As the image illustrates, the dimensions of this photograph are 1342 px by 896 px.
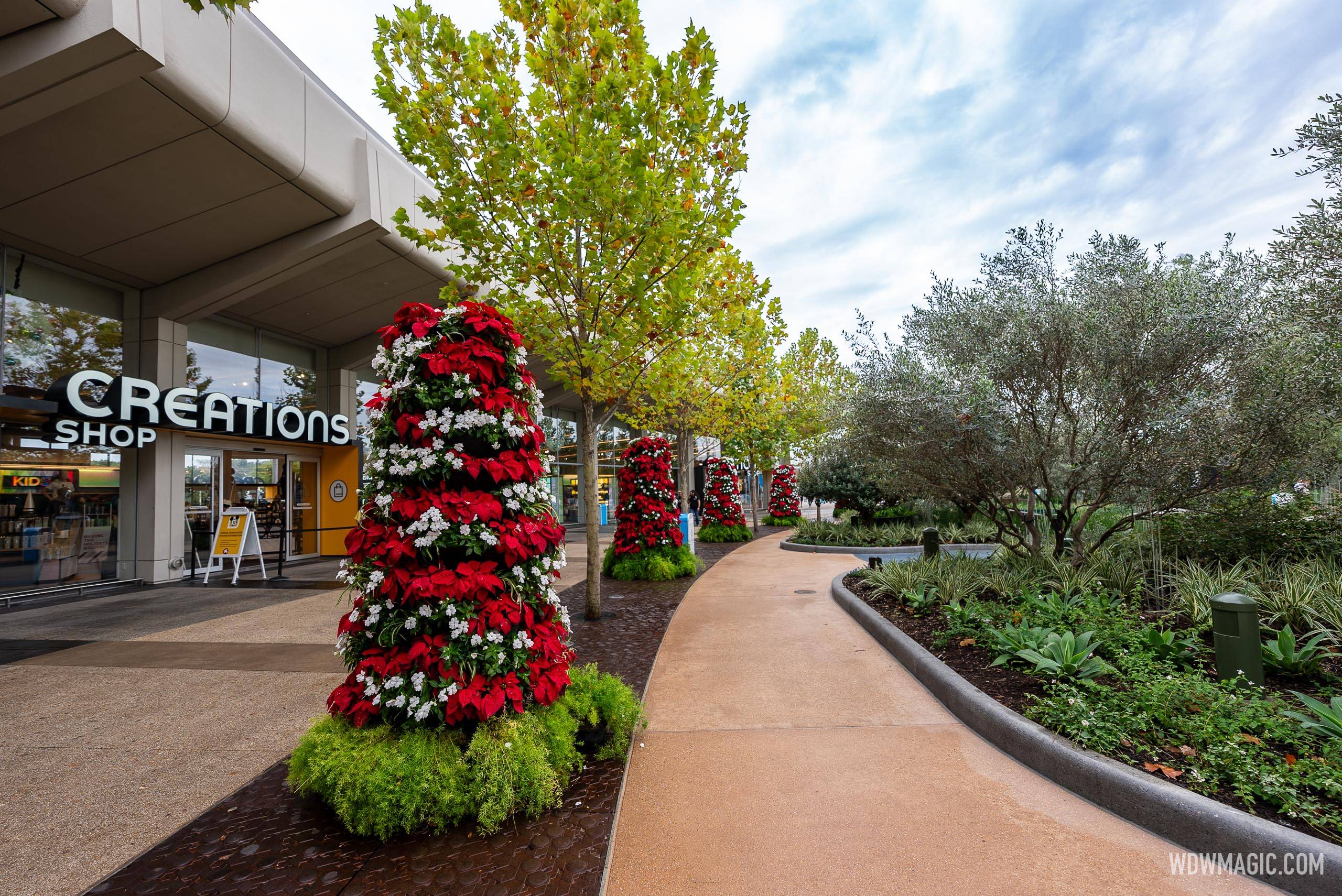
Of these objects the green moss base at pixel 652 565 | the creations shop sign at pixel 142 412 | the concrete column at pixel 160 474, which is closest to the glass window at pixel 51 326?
the concrete column at pixel 160 474

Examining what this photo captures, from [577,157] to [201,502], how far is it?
1083 cm

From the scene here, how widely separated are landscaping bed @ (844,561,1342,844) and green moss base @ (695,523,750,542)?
453 inches

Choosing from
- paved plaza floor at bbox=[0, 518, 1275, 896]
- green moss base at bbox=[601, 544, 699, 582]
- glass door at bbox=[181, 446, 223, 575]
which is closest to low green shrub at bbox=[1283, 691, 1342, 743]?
paved plaza floor at bbox=[0, 518, 1275, 896]

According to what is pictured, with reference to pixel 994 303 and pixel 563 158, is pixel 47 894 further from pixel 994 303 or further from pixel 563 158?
pixel 994 303

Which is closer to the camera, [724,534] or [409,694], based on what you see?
[409,694]

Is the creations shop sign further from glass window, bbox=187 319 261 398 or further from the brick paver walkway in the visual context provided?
the brick paver walkway

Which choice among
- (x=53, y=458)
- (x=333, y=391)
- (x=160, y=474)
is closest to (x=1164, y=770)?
(x=160, y=474)

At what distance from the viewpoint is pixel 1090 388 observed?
6078mm

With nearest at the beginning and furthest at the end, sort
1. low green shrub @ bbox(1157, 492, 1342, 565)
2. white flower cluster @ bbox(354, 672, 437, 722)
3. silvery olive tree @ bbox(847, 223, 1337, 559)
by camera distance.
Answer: white flower cluster @ bbox(354, 672, 437, 722)
silvery olive tree @ bbox(847, 223, 1337, 559)
low green shrub @ bbox(1157, 492, 1342, 565)

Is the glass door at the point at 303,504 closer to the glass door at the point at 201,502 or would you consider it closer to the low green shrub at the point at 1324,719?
the glass door at the point at 201,502

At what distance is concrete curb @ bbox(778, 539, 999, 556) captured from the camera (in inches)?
489

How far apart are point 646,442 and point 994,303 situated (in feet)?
19.9

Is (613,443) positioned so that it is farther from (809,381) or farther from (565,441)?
(809,381)

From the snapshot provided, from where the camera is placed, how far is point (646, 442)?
1085 cm
